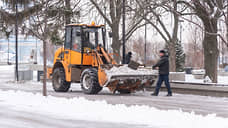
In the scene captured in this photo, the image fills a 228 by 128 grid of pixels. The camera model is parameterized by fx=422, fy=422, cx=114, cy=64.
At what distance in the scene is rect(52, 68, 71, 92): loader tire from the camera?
19422 mm

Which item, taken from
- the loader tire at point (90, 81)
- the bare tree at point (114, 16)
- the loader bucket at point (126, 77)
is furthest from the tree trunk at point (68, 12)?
the loader bucket at point (126, 77)

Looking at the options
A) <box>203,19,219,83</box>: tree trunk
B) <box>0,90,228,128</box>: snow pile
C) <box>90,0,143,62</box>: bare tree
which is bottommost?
<box>0,90,228,128</box>: snow pile

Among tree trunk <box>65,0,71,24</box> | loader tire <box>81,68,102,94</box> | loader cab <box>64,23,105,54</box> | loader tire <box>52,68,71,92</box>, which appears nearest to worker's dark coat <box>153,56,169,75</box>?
loader tire <box>81,68,102,94</box>

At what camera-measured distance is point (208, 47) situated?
25094 mm

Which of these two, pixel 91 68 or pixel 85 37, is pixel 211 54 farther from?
pixel 91 68

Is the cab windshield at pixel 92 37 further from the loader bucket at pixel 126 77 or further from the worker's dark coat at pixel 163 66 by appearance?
the worker's dark coat at pixel 163 66

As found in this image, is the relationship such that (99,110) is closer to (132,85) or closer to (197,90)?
(132,85)

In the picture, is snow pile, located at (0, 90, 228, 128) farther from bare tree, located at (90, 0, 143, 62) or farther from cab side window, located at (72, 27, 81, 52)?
bare tree, located at (90, 0, 143, 62)

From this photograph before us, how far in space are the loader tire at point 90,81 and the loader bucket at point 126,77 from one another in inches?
23.1

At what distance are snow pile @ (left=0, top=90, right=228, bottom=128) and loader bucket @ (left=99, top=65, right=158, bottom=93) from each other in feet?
9.06

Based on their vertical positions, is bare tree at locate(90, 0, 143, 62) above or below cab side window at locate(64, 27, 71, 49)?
above

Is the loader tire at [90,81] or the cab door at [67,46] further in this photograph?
the cab door at [67,46]

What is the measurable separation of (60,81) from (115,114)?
867 centimetres

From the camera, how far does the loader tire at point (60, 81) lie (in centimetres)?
1942
